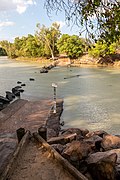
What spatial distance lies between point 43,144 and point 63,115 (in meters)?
10.2

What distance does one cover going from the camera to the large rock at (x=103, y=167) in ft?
18.8

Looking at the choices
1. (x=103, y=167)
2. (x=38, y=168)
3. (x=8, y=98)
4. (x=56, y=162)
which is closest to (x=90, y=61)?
(x=8, y=98)

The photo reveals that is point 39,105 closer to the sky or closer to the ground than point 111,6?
closer to the ground

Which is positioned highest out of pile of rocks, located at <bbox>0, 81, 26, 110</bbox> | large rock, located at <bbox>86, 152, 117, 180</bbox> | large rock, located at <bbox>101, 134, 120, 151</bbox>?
large rock, located at <bbox>86, 152, 117, 180</bbox>

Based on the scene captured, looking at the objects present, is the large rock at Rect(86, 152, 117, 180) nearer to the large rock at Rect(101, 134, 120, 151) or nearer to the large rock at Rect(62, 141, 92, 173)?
the large rock at Rect(62, 141, 92, 173)

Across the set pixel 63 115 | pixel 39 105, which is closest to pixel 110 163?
pixel 63 115

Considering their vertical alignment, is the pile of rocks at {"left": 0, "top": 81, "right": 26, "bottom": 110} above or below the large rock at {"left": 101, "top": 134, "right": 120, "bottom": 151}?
below

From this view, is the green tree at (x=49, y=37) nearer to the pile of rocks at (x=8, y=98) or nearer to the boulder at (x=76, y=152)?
the pile of rocks at (x=8, y=98)

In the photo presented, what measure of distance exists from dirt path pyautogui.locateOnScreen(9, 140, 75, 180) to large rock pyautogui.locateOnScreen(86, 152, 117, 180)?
2.67 ft

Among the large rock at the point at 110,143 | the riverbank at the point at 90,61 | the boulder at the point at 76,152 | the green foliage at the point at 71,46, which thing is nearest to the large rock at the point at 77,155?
the boulder at the point at 76,152

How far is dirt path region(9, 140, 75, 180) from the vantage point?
17.7 feet

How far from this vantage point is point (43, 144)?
648 cm

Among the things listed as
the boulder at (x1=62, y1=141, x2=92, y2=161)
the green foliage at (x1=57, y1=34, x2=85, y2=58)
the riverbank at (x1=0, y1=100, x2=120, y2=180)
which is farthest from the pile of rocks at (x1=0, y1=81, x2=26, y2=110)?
the green foliage at (x1=57, y1=34, x2=85, y2=58)

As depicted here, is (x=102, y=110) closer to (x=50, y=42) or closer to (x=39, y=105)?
(x=39, y=105)
